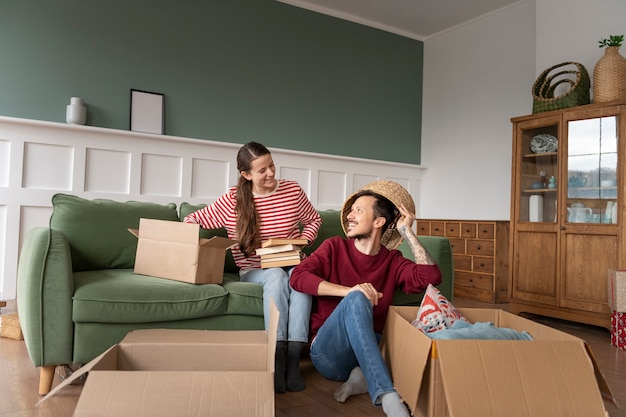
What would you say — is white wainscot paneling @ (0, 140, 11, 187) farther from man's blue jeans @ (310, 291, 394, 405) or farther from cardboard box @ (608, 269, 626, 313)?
cardboard box @ (608, 269, 626, 313)

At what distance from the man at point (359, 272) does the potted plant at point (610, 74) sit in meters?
2.31

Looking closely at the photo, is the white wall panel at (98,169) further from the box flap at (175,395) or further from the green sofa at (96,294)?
the box flap at (175,395)

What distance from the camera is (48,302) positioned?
1890 mm

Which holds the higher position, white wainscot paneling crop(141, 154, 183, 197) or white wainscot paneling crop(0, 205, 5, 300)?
white wainscot paneling crop(141, 154, 183, 197)

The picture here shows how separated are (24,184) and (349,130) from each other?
3044mm

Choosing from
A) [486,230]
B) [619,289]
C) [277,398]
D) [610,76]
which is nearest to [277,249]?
[277,398]

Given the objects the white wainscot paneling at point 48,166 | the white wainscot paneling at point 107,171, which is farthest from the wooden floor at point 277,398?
the white wainscot paneling at point 107,171

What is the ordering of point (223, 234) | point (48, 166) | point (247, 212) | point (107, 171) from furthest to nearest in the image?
point (107, 171) → point (48, 166) → point (223, 234) → point (247, 212)

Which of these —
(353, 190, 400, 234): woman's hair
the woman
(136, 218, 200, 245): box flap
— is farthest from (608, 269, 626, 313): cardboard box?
(136, 218, 200, 245): box flap

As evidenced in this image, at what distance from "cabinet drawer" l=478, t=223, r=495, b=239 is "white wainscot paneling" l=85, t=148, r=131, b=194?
119 inches

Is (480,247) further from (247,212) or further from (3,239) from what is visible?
Result: (3,239)

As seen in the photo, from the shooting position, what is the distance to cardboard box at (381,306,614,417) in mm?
1318

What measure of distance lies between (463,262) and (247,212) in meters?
2.99

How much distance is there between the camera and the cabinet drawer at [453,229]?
4883mm
